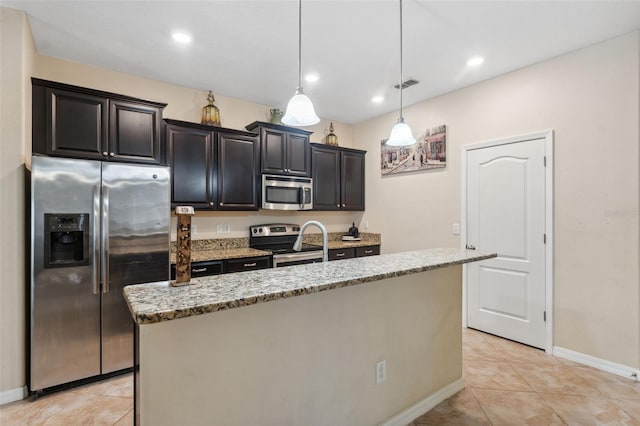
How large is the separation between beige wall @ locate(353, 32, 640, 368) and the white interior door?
154 mm

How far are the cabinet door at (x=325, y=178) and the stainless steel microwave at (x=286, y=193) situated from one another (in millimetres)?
192

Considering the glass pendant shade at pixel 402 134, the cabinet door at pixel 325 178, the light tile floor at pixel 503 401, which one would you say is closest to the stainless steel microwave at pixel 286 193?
the cabinet door at pixel 325 178

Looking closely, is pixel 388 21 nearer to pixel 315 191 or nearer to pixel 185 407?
pixel 315 191

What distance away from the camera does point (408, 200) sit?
4.21 metres

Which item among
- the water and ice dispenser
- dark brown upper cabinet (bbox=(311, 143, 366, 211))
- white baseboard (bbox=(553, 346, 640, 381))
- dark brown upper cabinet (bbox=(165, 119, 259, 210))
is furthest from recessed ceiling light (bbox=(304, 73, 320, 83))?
white baseboard (bbox=(553, 346, 640, 381))

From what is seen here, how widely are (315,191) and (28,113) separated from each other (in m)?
2.97

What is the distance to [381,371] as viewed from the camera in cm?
182

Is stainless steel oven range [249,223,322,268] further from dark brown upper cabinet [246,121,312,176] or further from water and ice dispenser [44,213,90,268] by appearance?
water and ice dispenser [44,213,90,268]

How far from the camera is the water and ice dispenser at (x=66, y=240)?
228 centimetres

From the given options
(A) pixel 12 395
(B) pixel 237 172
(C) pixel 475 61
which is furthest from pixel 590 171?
(A) pixel 12 395

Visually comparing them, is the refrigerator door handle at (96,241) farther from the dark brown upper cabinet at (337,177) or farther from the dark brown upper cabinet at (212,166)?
the dark brown upper cabinet at (337,177)

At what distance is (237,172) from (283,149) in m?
0.69

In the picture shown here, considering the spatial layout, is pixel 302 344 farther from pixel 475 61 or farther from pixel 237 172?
pixel 475 61

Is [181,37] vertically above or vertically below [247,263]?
above
